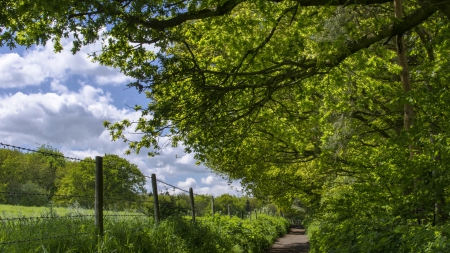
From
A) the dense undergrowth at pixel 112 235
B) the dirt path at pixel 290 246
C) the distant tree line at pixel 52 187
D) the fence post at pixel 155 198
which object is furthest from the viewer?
the dirt path at pixel 290 246

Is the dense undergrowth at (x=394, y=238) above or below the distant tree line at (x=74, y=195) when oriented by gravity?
below

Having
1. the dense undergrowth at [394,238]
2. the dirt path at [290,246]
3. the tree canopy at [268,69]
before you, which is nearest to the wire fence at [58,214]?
the tree canopy at [268,69]

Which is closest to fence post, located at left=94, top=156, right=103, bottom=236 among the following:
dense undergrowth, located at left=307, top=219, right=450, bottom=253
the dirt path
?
dense undergrowth, located at left=307, top=219, right=450, bottom=253

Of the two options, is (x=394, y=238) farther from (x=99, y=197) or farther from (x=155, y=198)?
(x=155, y=198)

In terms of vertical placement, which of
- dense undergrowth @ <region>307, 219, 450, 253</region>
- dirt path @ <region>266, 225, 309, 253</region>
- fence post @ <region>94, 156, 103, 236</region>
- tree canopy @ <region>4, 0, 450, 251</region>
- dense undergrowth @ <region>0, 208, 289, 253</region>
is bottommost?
dirt path @ <region>266, 225, 309, 253</region>

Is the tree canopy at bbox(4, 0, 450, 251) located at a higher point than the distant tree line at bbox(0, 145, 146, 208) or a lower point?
higher

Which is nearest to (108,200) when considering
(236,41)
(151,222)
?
(151,222)

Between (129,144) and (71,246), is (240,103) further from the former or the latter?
(71,246)

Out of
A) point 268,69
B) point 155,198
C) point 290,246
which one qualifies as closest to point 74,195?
point 155,198

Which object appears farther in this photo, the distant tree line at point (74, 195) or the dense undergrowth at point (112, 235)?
the distant tree line at point (74, 195)

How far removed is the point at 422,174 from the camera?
6938mm

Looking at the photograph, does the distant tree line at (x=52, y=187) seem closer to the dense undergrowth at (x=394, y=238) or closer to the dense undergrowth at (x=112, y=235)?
the dense undergrowth at (x=112, y=235)

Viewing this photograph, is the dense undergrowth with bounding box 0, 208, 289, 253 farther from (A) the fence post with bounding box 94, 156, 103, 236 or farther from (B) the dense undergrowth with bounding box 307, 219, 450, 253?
(B) the dense undergrowth with bounding box 307, 219, 450, 253

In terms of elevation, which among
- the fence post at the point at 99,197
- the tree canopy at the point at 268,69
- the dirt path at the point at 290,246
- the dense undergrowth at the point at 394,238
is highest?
the tree canopy at the point at 268,69
